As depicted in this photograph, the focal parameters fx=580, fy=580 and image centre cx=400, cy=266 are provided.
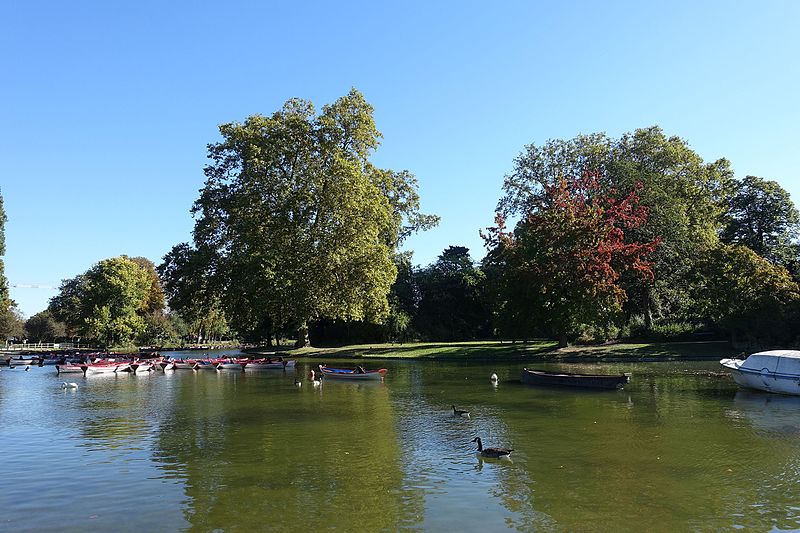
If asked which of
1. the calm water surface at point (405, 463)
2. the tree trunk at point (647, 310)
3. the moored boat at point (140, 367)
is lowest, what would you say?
the calm water surface at point (405, 463)

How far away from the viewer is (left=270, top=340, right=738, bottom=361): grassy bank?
48094mm

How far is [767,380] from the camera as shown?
28266mm

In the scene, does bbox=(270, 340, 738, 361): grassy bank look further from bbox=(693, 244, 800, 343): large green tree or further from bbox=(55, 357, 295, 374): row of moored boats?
bbox=(55, 357, 295, 374): row of moored boats

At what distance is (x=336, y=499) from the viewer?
1219 cm

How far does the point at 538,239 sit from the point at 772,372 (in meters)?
25.2

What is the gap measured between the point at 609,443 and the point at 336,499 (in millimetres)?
9111

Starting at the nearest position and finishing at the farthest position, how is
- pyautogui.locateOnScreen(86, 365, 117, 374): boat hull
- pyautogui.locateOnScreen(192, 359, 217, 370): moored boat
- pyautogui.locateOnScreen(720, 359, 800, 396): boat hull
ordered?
pyautogui.locateOnScreen(720, 359, 800, 396): boat hull → pyautogui.locateOnScreen(86, 365, 117, 374): boat hull → pyautogui.locateOnScreen(192, 359, 217, 370): moored boat

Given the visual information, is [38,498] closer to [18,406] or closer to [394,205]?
[18,406]

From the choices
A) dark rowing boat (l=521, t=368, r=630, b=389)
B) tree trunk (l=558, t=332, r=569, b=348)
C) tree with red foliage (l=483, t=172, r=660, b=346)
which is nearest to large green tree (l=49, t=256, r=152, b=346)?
tree with red foliage (l=483, t=172, r=660, b=346)

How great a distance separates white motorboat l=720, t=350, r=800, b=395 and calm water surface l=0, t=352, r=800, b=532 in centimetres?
85

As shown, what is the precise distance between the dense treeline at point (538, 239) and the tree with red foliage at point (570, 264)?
14cm

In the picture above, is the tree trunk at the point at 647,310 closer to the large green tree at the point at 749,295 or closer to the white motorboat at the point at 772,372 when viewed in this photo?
the large green tree at the point at 749,295

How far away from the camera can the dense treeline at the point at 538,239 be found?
49531 millimetres

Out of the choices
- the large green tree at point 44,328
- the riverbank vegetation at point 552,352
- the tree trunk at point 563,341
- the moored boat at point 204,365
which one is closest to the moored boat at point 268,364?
the moored boat at point 204,365
